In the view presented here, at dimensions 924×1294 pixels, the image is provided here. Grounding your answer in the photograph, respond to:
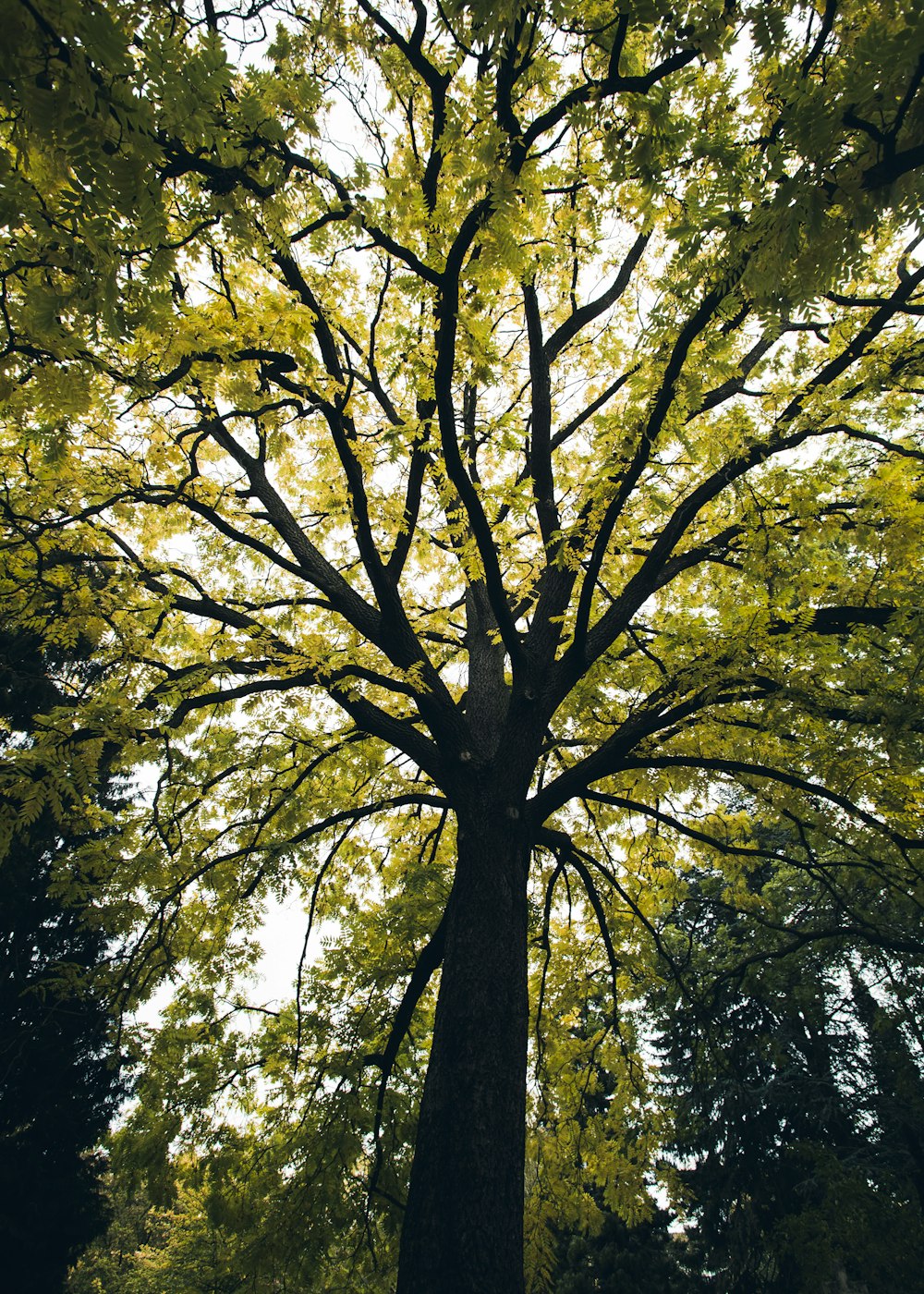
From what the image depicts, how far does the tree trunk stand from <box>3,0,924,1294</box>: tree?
0.02 metres

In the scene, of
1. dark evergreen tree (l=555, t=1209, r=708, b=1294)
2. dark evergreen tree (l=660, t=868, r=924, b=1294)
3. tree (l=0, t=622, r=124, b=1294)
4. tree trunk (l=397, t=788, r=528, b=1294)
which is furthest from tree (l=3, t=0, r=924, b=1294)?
dark evergreen tree (l=555, t=1209, r=708, b=1294)

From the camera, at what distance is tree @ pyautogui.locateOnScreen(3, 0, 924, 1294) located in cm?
182

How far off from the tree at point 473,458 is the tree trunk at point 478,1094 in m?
0.02

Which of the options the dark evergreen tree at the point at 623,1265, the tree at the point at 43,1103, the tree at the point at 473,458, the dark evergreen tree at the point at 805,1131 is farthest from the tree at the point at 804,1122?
the tree at the point at 43,1103

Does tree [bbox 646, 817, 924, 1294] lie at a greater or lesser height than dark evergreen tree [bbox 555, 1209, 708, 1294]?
greater

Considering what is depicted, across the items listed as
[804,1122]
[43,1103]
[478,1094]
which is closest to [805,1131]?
[804,1122]

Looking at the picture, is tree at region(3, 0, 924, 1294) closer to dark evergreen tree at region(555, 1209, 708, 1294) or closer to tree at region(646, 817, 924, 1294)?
tree at region(646, 817, 924, 1294)

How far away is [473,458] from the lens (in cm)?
605

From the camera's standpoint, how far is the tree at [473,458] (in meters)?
1.82

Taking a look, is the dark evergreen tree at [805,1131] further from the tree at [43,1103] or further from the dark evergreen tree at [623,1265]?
the tree at [43,1103]

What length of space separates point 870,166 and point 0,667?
12.6 ft

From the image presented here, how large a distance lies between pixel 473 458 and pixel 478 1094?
507 cm

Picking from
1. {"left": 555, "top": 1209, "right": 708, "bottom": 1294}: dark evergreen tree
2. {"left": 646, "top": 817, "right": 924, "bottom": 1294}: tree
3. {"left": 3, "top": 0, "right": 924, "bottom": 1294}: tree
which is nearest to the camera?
{"left": 3, "top": 0, "right": 924, "bottom": 1294}: tree

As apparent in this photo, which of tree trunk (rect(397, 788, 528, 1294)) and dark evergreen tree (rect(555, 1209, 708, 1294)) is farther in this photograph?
dark evergreen tree (rect(555, 1209, 708, 1294))
